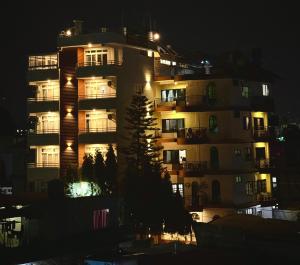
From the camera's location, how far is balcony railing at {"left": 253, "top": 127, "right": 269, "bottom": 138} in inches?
1870

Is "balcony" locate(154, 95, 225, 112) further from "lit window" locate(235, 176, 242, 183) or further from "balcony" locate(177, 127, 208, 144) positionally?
"lit window" locate(235, 176, 242, 183)

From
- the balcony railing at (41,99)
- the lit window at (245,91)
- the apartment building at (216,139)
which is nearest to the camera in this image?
the apartment building at (216,139)

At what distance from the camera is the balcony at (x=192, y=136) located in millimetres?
45719

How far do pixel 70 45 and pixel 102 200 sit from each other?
17.9m

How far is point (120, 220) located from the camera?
37875 mm

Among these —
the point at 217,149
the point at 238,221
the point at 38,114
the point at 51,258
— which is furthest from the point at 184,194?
the point at 51,258

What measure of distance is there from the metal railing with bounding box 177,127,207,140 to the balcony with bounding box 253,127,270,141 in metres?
5.00

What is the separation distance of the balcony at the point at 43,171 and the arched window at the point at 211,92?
1522 centimetres

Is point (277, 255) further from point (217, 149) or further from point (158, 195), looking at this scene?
point (217, 149)

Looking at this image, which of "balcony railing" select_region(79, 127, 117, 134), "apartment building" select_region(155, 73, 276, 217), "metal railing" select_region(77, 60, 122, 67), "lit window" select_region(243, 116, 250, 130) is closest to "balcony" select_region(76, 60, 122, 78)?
"metal railing" select_region(77, 60, 122, 67)

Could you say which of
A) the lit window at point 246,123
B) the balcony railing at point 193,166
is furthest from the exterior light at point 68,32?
A: the lit window at point 246,123

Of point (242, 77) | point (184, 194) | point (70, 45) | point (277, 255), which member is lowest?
point (277, 255)

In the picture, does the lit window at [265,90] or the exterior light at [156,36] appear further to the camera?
the exterior light at [156,36]

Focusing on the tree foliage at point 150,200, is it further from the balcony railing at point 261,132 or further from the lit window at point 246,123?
the balcony railing at point 261,132
